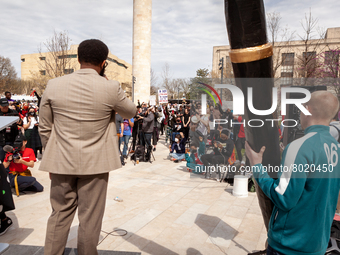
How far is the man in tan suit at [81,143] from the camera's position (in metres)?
2.04

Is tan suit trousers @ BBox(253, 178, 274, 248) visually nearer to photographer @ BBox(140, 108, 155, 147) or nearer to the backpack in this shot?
the backpack

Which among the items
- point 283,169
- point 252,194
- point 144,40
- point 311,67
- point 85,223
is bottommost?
point 252,194

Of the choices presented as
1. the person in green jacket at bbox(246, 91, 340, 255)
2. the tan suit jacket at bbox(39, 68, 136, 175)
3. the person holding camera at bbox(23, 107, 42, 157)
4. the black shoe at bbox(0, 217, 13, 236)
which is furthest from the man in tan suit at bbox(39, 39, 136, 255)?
the person holding camera at bbox(23, 107, 42, 157)

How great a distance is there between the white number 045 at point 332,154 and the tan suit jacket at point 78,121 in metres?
1.52

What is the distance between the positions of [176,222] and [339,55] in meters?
21.4

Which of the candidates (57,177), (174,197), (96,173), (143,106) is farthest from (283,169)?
(143,106)

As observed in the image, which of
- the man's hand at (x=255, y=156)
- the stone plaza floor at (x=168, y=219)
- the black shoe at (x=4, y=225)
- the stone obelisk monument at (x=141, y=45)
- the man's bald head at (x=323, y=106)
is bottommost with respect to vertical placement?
the stone plaza floor at (x=168, y=219)

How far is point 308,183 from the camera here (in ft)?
5.05

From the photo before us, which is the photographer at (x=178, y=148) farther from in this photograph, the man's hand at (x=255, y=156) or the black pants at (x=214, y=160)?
the man's hand at (x=255, y=156)

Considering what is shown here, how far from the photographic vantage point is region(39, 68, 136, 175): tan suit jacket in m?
2.04

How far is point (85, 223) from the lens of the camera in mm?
2104

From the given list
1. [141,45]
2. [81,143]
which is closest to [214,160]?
[81,143]

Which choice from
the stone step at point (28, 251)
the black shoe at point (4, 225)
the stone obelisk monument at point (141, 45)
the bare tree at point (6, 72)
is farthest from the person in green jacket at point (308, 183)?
the bare tree at point (6, 72)

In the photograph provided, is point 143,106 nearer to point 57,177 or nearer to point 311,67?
point 57,177
